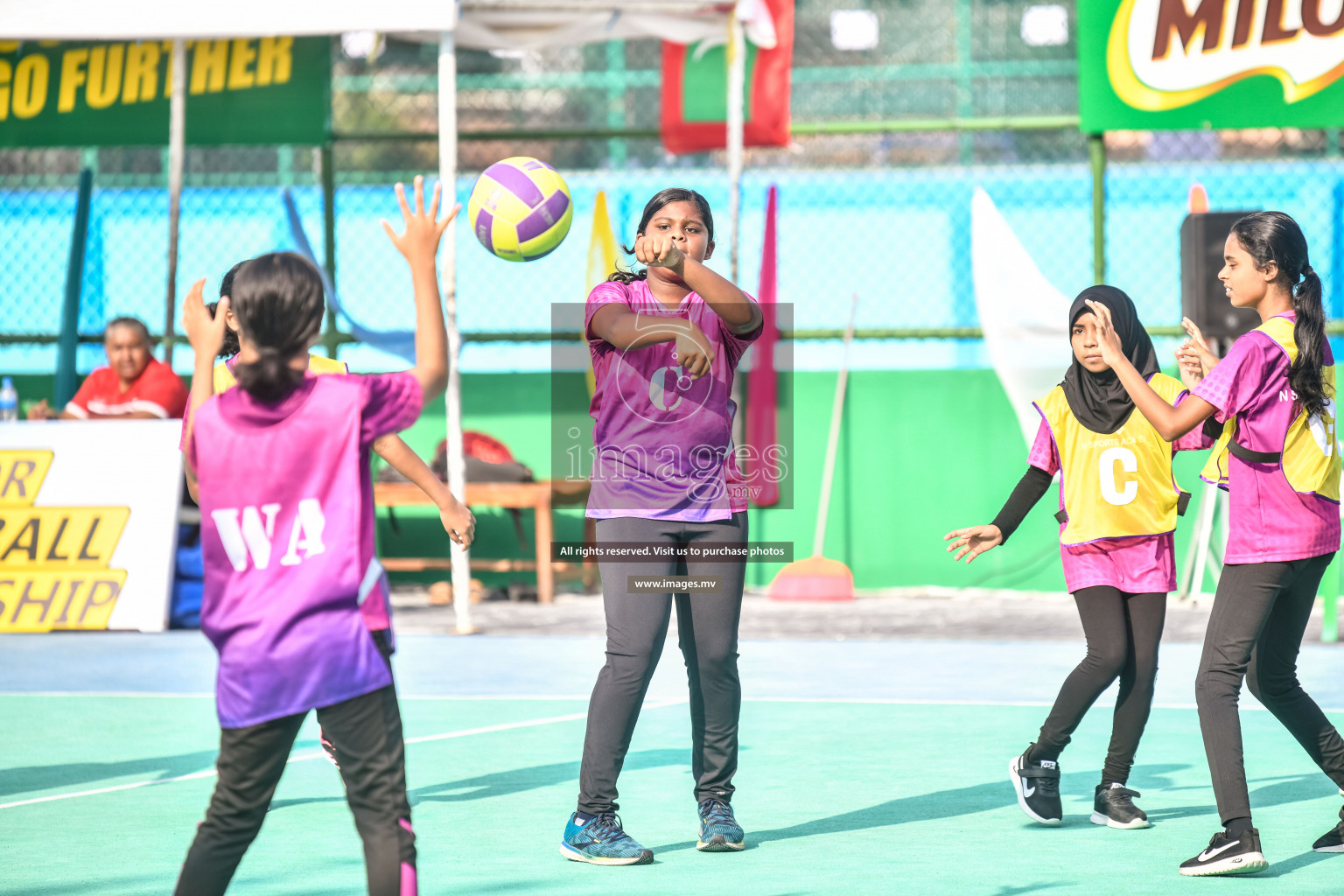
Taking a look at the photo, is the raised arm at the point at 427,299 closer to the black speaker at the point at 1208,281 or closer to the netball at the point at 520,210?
the netball at the point at 520,210

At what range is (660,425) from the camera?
5148 mm

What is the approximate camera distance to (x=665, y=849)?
17.3 ft

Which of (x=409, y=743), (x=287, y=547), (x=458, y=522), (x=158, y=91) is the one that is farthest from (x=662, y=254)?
(x=158, y=91)

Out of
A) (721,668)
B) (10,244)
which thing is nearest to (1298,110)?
(721,668)

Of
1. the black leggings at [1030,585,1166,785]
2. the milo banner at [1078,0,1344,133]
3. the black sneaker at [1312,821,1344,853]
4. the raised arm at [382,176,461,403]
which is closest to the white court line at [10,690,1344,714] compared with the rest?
the black leggings at [1030,585,1166,785]

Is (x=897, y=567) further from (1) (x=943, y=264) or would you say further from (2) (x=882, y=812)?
(2) (x=882, y=812)

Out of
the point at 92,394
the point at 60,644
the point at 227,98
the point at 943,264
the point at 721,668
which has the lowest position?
the point at 60,644

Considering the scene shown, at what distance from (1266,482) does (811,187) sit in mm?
11086

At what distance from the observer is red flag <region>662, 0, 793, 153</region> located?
1254 centimetres

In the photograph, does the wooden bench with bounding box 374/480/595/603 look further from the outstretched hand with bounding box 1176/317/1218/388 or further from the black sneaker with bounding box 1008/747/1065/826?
the outstretched hand with bounding box 1176/317/1218/388

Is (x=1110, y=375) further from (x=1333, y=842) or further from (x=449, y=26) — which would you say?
(x=449, y=26)

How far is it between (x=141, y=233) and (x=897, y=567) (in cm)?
796

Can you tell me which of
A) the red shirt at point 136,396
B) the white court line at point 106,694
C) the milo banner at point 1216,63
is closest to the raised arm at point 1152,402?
the white court line at point 106,694

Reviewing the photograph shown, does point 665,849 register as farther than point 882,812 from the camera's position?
No
